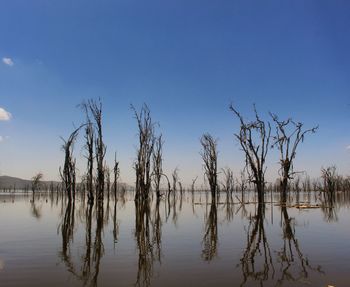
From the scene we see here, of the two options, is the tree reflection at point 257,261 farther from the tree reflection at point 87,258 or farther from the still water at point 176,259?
the tree reflection at point 87,258

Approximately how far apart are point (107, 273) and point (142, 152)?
85.1 feet

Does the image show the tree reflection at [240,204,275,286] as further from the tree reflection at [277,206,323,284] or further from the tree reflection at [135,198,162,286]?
the tree reflection at [135,198,162,286]

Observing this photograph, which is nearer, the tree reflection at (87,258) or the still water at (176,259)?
the still water at (176,259)

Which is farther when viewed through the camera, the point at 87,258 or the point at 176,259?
the point at 87,258

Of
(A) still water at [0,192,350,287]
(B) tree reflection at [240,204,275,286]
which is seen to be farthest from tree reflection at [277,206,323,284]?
(B) tree reflection at [240,204,275,286]

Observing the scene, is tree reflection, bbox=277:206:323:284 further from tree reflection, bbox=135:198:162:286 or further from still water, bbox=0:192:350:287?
tree reflection, bbox=135:198:162:286

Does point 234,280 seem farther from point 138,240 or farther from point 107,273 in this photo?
point 138,240

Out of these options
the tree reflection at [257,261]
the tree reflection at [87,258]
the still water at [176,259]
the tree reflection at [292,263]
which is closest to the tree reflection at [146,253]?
the still water at [176,259]

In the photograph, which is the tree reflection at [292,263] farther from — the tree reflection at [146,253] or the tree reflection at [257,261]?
the tree reflection at [146,253]

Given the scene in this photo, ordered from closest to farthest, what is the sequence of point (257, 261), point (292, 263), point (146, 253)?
point (292, 263)
point (257, 261)
point (146, 253)

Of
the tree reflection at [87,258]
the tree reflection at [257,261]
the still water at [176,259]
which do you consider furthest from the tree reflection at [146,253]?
the tree reflection at [257,261]

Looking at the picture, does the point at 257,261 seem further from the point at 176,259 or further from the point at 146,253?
the point at 146,253

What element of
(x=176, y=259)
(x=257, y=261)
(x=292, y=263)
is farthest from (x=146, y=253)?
(x=292, y=263)

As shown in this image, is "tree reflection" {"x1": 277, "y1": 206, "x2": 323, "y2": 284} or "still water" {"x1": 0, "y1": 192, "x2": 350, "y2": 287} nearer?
"still water" {"x1": 0, "y1": 192, "x2": 350, "y2": 287}
